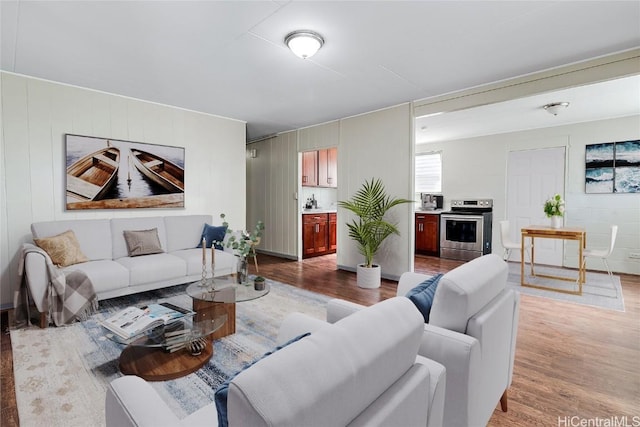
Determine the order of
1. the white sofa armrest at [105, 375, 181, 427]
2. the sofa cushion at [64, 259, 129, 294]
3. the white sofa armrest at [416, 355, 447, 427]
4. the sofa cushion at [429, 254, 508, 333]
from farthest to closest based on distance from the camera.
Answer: the sofa cushion at [64, 259, 129, 294] → the sofa cushion at [429, 254, 508, 333] → the white sofa armrest at [416, 355, 447, 427] → the white sofa armrest at [105, 375, 181, 427]

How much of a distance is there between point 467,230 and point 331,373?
6.21 m

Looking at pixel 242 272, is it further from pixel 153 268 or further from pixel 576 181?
pixel 576 181

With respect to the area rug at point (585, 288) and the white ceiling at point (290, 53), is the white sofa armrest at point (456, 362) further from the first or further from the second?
→ the area rug at point (585, 288)

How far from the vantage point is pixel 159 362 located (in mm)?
2160

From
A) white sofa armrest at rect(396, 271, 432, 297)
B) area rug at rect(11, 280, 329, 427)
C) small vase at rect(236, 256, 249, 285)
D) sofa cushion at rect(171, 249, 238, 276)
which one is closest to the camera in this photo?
area rug at rect(11, 280, 329, 427)

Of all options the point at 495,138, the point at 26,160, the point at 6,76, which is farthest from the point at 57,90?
the point at 495,138

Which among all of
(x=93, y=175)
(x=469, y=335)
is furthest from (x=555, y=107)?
(x=93, y=175)

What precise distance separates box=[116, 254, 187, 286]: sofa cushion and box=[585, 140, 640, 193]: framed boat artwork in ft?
20.6

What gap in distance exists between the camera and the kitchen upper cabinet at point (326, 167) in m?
6.67

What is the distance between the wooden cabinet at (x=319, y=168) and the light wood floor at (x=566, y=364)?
9.22 ft

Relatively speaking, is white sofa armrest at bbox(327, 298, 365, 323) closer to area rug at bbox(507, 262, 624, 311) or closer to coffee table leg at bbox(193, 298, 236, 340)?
coffee table leg at bbox(193, 298, 236, 340)

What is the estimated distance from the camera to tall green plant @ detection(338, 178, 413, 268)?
14.5 ft

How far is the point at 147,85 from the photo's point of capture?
12.3 ft

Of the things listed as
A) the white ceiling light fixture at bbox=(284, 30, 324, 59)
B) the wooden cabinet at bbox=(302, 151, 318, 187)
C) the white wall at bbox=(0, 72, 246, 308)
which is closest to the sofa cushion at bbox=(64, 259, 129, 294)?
the white wall at bbox=(0, 72, 246, 308)
